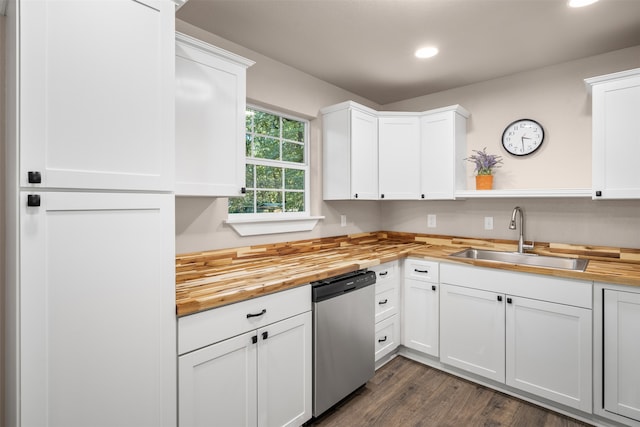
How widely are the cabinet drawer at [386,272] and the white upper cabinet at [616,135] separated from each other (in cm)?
145

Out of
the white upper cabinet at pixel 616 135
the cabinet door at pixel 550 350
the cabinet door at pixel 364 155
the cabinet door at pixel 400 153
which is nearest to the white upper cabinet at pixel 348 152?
the cabinet door at pixel 364 155

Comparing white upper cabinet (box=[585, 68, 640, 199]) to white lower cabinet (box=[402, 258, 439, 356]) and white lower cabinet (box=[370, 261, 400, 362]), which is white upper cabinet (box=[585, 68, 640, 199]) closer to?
white lower cabinet (box=[402, 258, 439, 356])

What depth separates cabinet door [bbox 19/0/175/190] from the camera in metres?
1.08

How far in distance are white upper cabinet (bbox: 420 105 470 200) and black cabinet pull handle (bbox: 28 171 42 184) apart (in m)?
2.83

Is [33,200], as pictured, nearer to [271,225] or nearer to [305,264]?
[305,264]

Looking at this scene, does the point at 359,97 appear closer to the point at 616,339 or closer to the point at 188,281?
the point at 188,281

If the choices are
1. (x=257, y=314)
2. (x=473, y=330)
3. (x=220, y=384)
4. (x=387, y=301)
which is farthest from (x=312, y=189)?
(x=220, y=384)

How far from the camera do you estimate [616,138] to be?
7.11 feet

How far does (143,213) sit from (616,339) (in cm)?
258

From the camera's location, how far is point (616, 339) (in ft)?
6.36

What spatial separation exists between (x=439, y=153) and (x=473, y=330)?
5.09 ft

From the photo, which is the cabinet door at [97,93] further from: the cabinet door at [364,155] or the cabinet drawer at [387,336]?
the cabinet drawer at [387,336]

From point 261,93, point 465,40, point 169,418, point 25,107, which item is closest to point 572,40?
point 465,40

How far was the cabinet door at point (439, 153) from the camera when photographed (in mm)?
3043
